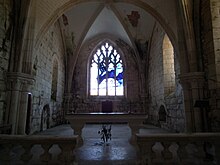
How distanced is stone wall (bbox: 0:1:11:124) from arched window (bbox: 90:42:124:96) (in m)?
7.74

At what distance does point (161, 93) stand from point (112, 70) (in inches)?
184

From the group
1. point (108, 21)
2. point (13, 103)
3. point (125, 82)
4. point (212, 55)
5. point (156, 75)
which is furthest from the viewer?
point (125, 82)

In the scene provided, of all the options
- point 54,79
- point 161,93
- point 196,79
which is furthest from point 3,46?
point 161,93

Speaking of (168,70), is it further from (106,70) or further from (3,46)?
(3,46)

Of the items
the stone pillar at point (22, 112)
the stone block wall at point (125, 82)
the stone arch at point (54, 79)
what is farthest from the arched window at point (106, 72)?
A: the stone pillar at point (22, 112)

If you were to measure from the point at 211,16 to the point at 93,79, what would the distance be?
897 cm

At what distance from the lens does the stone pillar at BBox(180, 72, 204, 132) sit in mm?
4188

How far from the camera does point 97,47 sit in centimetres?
1226

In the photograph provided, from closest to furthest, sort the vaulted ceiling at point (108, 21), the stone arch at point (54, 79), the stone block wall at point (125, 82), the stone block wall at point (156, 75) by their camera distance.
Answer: the stone block wall at point (156, 75) → the vaulted ceiling at point (108, 21) → the stone arch at point (54, 79) → the stone block wall at point (125, 82)

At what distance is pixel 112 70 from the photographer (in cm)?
1212

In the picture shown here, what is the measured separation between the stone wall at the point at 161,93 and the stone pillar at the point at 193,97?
61.3 inches

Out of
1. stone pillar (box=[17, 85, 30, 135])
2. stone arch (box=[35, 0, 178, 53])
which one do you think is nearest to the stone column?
stone pillar (box=[17, 85, 30, 135])

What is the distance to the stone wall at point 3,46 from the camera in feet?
13.5

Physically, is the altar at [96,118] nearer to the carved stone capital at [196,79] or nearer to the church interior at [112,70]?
the church interior at [112,70]
